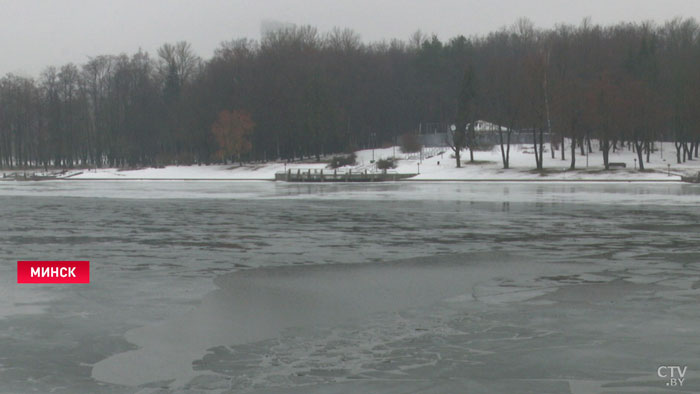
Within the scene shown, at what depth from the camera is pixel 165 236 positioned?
25.4 metres

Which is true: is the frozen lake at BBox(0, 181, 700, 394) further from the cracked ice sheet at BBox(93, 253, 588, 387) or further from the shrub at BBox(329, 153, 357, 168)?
the shrub at BBox(329, 153, 357, 168)

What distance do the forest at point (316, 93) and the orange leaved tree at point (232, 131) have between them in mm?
174

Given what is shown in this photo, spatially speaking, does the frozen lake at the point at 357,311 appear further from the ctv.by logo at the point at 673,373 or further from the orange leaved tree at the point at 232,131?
the orange leaved tree at the point at 232,131

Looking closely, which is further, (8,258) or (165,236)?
(165,236)

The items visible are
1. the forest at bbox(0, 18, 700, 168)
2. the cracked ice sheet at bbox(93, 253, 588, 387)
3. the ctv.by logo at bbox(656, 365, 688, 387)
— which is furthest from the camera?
the forest at bbox(0, 18, 700, 168)

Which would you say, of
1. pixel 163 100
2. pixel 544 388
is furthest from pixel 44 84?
pixel 544 388

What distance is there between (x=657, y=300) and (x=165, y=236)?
16.3 meters

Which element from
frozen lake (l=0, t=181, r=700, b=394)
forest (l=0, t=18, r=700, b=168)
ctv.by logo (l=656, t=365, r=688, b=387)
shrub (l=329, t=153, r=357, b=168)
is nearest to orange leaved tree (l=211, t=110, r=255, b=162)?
forest (l=0, t=18, r=700, b=168)

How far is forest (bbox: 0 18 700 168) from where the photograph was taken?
92.7 meters

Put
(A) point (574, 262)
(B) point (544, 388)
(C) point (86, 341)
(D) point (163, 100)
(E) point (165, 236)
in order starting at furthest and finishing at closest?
Result: (D) point (163, 100) → (E) point (165, 236) → (A) point (574, 262) → (C) point (86, 341) → (B) point (544, 388)

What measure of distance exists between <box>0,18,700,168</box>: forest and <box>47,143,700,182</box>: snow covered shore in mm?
2686

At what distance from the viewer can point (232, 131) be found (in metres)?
104

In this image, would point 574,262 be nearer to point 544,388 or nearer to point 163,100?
point 544,388

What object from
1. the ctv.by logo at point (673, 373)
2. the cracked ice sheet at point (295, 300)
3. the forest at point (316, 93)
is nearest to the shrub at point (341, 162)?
the forest at point (316, 93)
